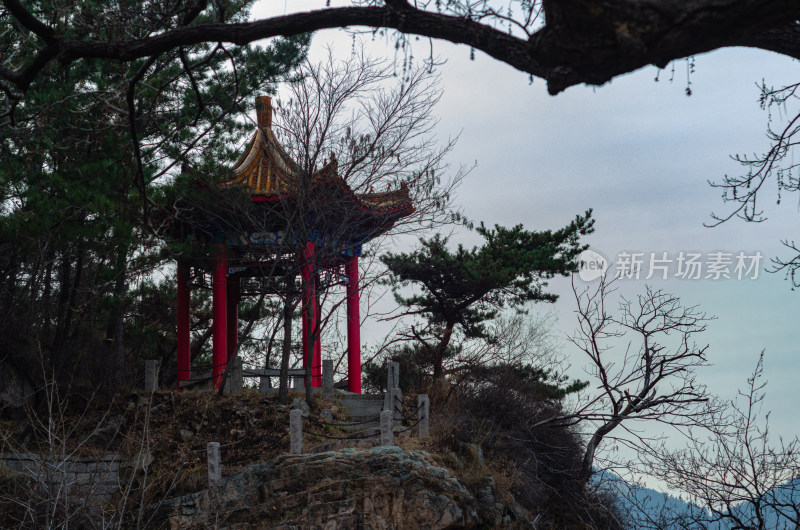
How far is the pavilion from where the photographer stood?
1438 centimetres

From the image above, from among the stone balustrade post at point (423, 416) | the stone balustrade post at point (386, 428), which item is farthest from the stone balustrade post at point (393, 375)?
the stone balustrade post at point (386, 428)

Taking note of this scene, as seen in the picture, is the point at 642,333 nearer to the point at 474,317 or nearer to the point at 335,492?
the point at 335,492

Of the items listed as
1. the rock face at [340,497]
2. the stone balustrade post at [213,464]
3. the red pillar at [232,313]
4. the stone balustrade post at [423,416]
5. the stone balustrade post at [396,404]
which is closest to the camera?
the rock face at [340,497]

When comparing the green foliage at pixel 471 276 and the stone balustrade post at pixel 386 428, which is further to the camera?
the green foliage at pixel 471 276

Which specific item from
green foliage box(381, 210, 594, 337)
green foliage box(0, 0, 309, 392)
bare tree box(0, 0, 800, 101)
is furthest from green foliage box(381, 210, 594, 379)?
bare tree box(0, 0, 800, 101)

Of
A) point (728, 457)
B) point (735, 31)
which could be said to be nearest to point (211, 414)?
point (728, 457)

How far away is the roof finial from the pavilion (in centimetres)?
2

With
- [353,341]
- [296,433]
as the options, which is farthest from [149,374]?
[296,433]

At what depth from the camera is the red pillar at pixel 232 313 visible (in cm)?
1764

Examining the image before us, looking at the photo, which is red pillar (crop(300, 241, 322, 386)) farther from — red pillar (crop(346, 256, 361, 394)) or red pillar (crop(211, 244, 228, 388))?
red pillar (crop(211, 244, 228, 388))

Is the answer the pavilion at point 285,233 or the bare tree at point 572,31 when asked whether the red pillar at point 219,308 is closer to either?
the pavilion at point 285,233

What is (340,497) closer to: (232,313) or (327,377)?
(327,377)

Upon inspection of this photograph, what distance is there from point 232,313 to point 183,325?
6.07 ft

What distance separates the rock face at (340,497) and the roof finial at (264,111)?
7.72m
